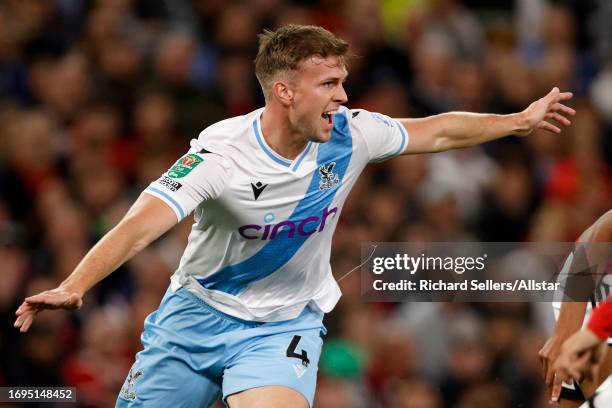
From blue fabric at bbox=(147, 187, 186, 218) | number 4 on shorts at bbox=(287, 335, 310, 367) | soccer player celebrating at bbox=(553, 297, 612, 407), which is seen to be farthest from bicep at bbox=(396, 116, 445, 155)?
soccer player celebrating at bbox=(553, 297, 612, 407)

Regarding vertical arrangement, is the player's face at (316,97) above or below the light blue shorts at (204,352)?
above

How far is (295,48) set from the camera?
19.1 ft

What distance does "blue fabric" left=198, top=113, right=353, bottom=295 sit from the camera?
5855 millimetres

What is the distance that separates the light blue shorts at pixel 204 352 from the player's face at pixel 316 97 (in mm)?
913

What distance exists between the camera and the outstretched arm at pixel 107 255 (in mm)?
4766

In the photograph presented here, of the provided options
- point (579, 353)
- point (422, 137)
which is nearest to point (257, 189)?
point (422, 137)

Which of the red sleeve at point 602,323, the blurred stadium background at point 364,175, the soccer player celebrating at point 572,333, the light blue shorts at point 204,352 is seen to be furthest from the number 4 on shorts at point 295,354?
the blurred stadium background at point 364,175

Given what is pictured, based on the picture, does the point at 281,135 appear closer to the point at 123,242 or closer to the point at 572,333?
the point at 123,242

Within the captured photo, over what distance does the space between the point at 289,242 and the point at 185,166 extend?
0.62 m

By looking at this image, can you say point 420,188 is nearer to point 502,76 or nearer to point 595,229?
point 502,76

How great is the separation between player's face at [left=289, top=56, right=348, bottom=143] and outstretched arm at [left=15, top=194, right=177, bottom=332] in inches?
31.2

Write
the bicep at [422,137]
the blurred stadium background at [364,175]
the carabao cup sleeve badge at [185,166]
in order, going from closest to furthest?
1. the carabao cup sleeve badge at [185,166]
2. the bicep at [422,137]
3. the blurred stadium background at [364,175]

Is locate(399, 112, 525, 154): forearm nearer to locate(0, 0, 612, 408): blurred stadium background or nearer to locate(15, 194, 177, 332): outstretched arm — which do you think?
locate(15, 194, 177, 332): outstretched arm

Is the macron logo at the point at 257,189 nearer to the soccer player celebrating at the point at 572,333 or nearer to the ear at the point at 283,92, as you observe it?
the ear at the point at 283,92
